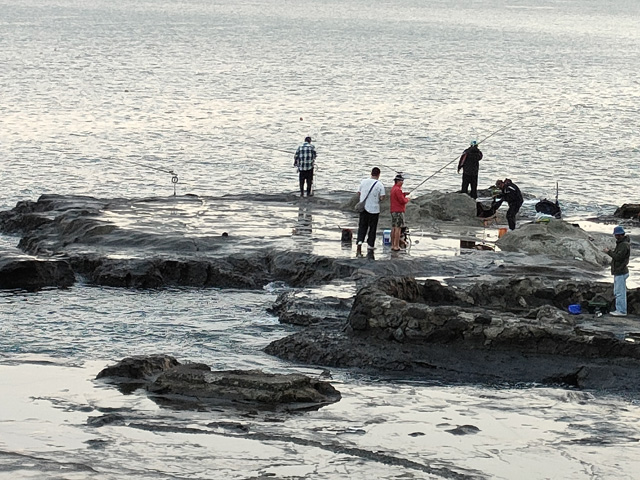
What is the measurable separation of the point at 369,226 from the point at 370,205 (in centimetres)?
52

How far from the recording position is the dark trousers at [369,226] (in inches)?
924

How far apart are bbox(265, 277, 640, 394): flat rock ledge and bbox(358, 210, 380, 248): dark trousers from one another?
16.4 feet

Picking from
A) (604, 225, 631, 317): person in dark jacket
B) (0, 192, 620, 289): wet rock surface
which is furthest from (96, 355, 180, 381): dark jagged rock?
(604, 225, 631, 317): person in dark jacket

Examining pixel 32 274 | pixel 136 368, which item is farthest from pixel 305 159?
pixel 136 368

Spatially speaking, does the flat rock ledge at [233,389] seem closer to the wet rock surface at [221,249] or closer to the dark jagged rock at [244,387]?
the dark jagged rock at [244,387]

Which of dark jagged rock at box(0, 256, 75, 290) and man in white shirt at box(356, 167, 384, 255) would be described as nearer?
dark jagged rock at box(0, 256, 75, 290)

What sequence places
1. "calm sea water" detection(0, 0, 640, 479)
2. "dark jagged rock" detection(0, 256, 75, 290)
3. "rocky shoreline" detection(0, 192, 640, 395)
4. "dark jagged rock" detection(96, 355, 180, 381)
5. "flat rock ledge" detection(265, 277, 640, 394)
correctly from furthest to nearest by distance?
"dark jagged rock" detection(0, 256, 75, 290), "rocky shoreline" detection(0, 192, 640, 395), "flat rock ledge" detection(265, 277, 640, 394), "dark jagged rock" detection(96, 355, 180, 381), "calm sea water" detection(0, 0, 640, 479)

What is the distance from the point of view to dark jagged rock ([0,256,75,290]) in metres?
21.7

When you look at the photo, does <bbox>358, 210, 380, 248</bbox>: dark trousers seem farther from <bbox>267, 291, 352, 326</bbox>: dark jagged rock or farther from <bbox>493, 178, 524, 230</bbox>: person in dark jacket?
<bbox>493, 178, 524, 230</bbox>: person in dark jacket

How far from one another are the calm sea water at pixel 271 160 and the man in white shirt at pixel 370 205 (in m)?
2.58

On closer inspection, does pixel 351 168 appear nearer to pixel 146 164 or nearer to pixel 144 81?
pixel 146 164

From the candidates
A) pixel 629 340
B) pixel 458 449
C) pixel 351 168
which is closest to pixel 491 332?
pixel 629 340

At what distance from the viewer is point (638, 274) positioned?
74.3ft

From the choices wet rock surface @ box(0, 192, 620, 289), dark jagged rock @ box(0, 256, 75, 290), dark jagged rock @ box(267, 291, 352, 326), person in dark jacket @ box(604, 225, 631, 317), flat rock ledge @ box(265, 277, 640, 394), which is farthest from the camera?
wet rock surface @ box(0, 192, 620, 289)
